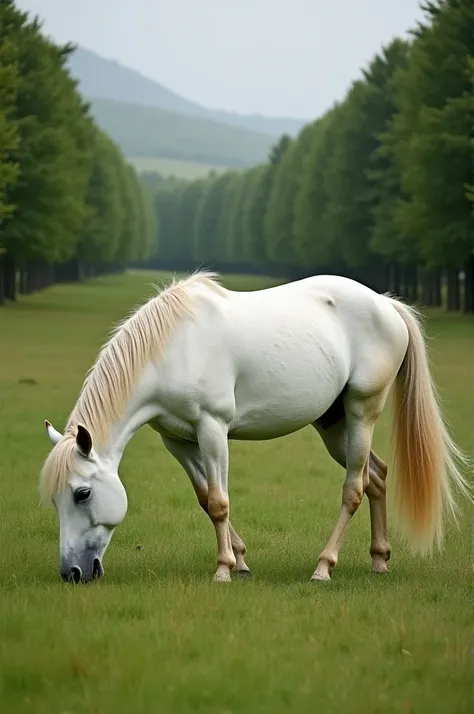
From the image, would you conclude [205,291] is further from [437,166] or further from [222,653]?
[437,166]

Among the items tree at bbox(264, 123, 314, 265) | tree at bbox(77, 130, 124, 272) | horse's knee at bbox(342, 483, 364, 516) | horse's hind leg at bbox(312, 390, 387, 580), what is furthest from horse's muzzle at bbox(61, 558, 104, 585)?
tree at bbox(264, 123, 314, 265)

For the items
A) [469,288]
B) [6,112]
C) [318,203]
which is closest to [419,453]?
[6,112]

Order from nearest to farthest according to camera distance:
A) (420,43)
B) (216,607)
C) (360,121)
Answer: (216,607) < (420,43) < (360,121)

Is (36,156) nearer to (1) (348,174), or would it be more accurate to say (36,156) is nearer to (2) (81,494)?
(1) (348,174)

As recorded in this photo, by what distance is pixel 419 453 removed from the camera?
27.1 feet

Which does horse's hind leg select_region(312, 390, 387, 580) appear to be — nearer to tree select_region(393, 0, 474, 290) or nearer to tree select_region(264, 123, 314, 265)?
tree select_region(393, 0, 474, 290)

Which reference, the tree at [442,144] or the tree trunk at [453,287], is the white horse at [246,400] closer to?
the tree at [442,144]

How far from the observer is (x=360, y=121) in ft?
173

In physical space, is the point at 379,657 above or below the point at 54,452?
below

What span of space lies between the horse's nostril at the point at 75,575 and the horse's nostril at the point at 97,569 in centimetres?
11

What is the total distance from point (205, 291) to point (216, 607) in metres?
2.26

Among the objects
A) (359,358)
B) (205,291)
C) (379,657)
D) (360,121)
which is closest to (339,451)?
(359,358)

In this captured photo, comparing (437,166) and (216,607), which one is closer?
(216,607)

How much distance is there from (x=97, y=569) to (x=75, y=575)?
0.16 metres
